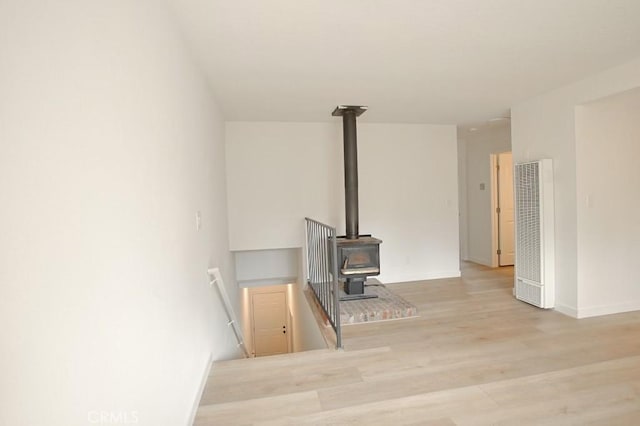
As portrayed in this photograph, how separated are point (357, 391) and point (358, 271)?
1.71 m

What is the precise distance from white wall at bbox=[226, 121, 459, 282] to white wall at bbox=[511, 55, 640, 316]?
1471mm

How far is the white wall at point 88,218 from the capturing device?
2.04 ft

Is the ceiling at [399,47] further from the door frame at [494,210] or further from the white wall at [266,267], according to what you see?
the white wall at [266,267]

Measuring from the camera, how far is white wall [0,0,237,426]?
622 mm

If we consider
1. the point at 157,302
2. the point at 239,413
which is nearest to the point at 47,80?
the point at 157,302

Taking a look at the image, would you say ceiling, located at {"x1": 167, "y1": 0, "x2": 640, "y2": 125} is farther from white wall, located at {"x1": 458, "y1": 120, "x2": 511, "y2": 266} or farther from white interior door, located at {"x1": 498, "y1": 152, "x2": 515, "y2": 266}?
white interior door, located at {"x1": 498, "y1": 152, "x2": 515, "y2": 266}

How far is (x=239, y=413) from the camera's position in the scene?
1.86 meters

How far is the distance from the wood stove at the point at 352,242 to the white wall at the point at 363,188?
0.71 metres

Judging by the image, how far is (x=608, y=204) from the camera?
3.25 m

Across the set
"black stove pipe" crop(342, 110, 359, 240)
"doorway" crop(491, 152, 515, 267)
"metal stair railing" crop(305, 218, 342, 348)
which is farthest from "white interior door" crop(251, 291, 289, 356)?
"doorway" crop(491, 152, 515, 267)

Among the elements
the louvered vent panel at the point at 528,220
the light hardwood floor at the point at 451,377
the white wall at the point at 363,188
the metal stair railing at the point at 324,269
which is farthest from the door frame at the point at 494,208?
the metal stair railing at the point at 324,269

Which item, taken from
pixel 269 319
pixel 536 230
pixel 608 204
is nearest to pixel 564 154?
pixel 608 204

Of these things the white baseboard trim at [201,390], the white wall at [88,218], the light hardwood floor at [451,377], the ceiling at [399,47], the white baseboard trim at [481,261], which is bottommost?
the light hardwood floor at [451,377]

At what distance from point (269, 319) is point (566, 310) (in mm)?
5436
